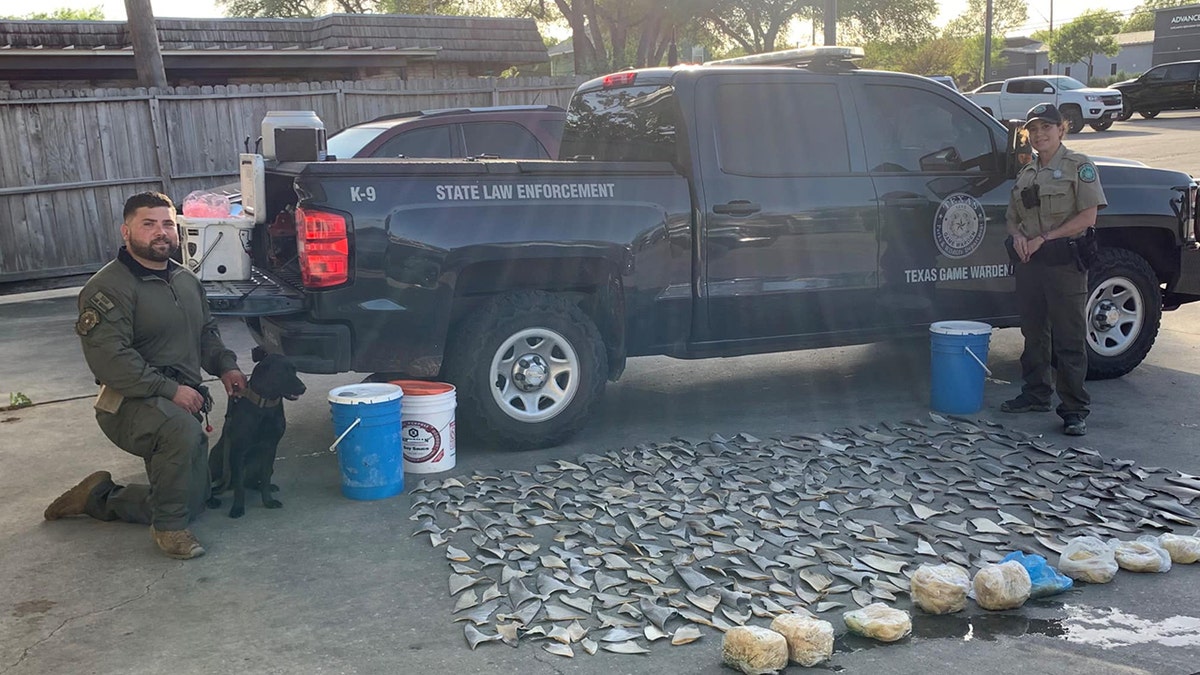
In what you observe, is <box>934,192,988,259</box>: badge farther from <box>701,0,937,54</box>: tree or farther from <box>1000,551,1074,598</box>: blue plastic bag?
<box>701,0,937,54</box>: tree

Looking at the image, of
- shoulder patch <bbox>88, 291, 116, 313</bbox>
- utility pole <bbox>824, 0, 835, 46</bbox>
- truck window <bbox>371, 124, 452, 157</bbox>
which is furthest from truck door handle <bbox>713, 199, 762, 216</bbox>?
utility pole <bbox>824, 0, 835, 46</bbox>

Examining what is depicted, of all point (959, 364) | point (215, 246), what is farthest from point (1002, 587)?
point (215, 246)

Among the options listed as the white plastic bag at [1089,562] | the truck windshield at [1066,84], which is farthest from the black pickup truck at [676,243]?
the truck windshield at [1066,84]

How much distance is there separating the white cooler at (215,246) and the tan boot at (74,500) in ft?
4.44

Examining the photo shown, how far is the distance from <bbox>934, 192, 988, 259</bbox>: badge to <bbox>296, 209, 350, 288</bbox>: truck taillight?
3.73 meters

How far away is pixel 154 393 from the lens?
15.5ft

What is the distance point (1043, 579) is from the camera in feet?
13.9

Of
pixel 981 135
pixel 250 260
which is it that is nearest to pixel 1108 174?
pixel 981 135

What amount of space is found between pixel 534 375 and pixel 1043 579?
2899mm

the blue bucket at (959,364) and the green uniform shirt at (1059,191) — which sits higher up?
the green uniform shirt at (1059,191)

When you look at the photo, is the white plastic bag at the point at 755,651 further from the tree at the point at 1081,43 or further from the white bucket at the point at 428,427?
the tree at the point at 1081,43

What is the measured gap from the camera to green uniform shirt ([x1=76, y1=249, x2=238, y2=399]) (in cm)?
466

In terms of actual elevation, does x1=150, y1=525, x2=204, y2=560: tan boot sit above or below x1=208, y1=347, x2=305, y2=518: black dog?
below

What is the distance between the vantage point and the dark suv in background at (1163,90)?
35562 millimetres
